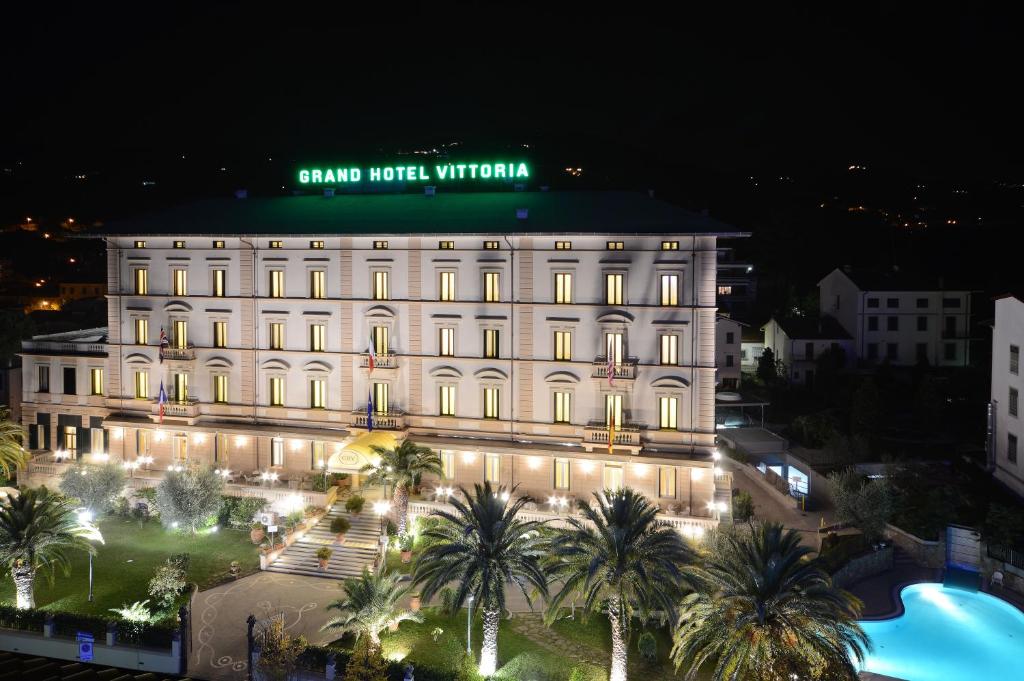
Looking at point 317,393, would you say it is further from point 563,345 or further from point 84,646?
point 84,646

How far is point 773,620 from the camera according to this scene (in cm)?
2469

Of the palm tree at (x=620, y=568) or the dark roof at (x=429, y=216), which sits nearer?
the palm tree at (x=620, y=568)

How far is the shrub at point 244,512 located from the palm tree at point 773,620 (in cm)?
2909

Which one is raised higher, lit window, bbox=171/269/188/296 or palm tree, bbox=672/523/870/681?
lit window, bbox=171/269/188/296

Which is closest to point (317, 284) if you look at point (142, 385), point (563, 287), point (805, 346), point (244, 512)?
point (244, 512)

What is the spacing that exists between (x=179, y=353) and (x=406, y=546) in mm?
22945

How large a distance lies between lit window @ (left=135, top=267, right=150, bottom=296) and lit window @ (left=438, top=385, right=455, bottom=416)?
22964 millimetres

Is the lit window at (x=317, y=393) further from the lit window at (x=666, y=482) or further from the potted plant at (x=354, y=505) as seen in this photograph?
the lit window at (x=666, y=482)

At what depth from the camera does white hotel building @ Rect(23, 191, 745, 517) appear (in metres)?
44.4

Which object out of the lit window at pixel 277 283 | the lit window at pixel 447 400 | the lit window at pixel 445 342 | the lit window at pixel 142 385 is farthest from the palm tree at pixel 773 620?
the lit window at pixel 142 385

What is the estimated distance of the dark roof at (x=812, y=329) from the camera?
8044cm

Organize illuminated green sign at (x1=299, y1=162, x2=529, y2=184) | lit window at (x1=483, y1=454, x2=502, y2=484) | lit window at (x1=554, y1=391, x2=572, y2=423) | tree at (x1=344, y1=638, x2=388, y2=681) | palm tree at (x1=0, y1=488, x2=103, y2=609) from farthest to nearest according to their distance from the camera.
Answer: illuminated green sign at (x1=299, y1=162, x2=529, y2=184)
lit window at (x1=483, y1=454, x2=502, y2=484)
lit window at (x1=554, y1=391, x2=572, y2=423)
palm tree at (x1=0, y1=488, x2=103, y2=609)
tree at (x1=344, y1=638, x2=388, y2=681)

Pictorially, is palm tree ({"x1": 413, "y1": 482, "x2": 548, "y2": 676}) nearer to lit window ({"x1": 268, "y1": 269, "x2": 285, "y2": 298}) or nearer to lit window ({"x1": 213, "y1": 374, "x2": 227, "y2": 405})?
lit window ({"x1": 268, "y1": 269, "x2": 285, "y2": 298})

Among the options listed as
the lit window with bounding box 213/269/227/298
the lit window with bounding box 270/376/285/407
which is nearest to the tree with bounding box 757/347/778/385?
the lit window with bounding box 270/376/285/407
